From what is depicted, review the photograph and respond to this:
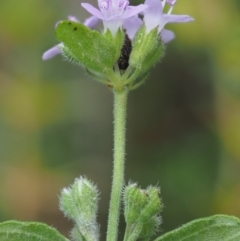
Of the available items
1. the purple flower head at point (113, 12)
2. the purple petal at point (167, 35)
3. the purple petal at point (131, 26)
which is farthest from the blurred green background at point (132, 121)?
the purple flower head at point (113, 12)

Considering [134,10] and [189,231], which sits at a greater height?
[134,10]

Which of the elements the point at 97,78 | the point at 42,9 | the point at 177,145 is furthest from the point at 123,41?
the point at 42,9

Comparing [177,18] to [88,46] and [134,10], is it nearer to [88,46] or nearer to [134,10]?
[134,10]

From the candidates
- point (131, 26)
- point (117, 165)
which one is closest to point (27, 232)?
point (117, 165)

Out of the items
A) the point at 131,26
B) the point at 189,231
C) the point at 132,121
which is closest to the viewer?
the point at 189,231

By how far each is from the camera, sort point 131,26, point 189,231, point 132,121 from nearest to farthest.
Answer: point 189,231, point 131,26, point 132,121

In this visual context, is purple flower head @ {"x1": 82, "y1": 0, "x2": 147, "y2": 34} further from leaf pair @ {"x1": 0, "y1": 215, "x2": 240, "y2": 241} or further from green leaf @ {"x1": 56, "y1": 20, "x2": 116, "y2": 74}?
leaf pair @ {"x1": 0, "y1": 215, "x2": 240, "y2": 241}

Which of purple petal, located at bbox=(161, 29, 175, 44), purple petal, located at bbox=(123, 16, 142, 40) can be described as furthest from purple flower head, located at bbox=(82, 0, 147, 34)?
purple petal, located at bbox=(161, 29, 175, 44)
